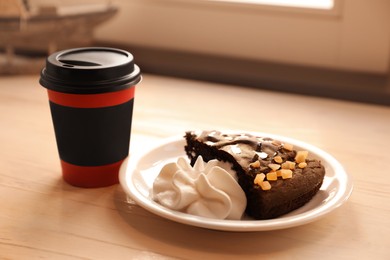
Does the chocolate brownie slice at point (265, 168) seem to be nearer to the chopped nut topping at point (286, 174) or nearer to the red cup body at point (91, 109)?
the chopped nut topping at point (286, 174)

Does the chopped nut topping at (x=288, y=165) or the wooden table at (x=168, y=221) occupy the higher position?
the chopped nut topping at (x=288, y=165)

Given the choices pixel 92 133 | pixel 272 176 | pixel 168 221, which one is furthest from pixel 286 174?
pixel 92 133

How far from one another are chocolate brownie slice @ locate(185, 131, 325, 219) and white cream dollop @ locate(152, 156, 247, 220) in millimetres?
20

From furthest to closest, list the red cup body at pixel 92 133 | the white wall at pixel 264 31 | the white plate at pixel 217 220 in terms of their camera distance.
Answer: the white wall at pixel 264 31 < the red cup body at pixel 92 133 < the white plate at pixel 217 220

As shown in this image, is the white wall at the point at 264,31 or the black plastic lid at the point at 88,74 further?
the white wall at the point at 264,31

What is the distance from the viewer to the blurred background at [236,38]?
1.34 metres

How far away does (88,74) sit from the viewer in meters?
0.85

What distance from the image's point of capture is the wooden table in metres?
0.78

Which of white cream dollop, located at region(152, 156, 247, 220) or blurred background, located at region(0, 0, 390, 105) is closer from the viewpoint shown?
white cream dollop, located at region(152, 156, 247, 220)

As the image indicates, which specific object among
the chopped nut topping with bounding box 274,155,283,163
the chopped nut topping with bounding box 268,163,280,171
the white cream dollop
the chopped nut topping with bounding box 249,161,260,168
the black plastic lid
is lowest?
the white cream dollop

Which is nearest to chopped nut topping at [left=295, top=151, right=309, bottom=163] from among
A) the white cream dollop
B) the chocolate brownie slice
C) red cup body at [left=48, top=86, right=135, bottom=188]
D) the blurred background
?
the chocolate brownie slice

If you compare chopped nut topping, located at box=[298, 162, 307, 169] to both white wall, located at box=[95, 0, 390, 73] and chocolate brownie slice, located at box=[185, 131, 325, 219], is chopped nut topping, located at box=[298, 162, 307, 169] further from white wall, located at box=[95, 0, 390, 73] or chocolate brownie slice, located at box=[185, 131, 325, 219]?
white wall, located at box=[95, 0, 390, 73]

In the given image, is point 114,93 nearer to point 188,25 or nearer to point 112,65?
point 112,65

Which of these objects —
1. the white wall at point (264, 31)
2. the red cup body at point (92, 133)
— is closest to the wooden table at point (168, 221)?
the red cup body at point (92, 133)
